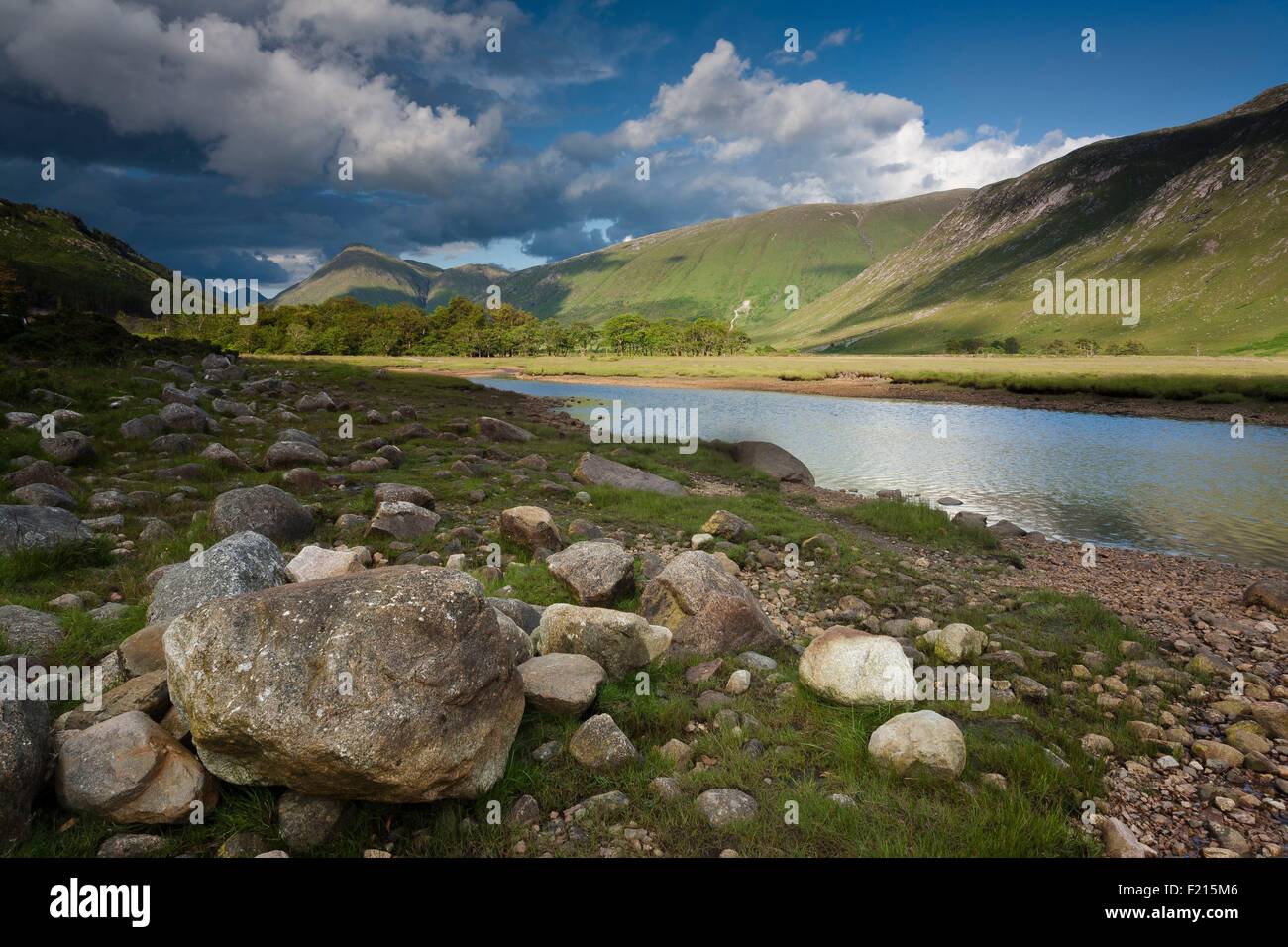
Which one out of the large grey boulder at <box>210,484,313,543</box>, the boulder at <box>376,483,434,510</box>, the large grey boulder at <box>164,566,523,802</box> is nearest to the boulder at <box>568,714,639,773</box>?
the large grey boulder at <box>164,566,523,802</box>

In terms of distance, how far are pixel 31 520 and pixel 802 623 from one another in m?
14.0

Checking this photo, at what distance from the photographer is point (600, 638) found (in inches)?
326

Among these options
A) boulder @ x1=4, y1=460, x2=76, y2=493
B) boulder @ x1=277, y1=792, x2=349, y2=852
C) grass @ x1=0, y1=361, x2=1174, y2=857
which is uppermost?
boulder @ x1=4, y1=460, x2=76, y2=493

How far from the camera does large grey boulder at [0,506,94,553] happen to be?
34.1 ft

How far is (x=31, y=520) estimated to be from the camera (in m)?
10.8

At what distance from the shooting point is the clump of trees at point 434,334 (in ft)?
449

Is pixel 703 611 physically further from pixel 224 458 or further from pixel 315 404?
pixel 315 404

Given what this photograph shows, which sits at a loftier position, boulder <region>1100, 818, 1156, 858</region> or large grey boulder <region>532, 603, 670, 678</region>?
large grey boulder <region>532, 603, 670, 678</region>

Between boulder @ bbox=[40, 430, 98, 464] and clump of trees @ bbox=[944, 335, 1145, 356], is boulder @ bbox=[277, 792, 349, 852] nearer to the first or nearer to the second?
boulder @ bbox=[40, 430, 98, 464]

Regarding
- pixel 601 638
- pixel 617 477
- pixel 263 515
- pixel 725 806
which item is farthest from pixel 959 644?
pixel 617 477

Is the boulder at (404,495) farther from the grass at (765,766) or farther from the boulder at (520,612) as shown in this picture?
the boulder at (520,612)

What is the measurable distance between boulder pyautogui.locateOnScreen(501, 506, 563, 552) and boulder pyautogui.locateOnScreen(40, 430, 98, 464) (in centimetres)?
1336

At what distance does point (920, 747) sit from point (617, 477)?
17.7 metres
